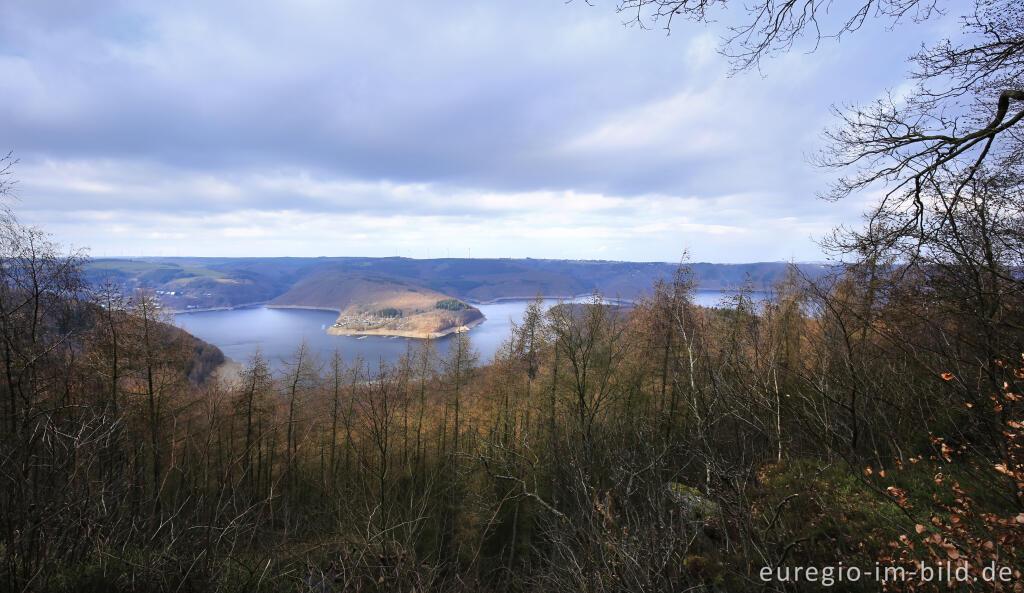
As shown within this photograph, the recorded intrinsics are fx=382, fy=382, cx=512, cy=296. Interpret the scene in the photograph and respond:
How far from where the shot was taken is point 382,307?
114 metres

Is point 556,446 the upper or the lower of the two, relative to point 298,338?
upper

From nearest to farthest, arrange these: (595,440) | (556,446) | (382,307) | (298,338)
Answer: (595,440)
(556,446)
(298,338)
(382,307)

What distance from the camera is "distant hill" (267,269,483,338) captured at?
87250mm

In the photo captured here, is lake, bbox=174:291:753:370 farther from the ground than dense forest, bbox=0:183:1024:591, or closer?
closer

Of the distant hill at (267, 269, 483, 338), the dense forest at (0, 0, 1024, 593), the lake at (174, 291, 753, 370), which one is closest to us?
the dense forest at (0, 0, 1024, 593)

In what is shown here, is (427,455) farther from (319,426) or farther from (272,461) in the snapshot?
(272,461)

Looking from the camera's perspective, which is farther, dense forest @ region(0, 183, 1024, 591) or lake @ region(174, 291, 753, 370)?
lake @ region(174, 291, 753, 370)

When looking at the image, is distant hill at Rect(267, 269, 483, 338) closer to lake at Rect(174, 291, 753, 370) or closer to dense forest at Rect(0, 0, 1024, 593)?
lake at Rect(174, 291, 753, 370)

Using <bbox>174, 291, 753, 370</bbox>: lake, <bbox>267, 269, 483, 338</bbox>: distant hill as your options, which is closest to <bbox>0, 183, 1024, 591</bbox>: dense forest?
<bbox>174, 291, 753, 370</bbox>: lake

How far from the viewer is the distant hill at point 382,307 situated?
286 ft

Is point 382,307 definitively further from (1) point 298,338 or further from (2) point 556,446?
(2) point 556,446

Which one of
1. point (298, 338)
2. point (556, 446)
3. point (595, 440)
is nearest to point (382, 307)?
point (298, 338)

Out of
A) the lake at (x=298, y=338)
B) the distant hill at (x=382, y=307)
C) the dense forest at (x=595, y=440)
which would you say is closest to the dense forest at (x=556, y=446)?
the dense forest at (x=595, y=440)

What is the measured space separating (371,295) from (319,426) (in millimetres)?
138137
